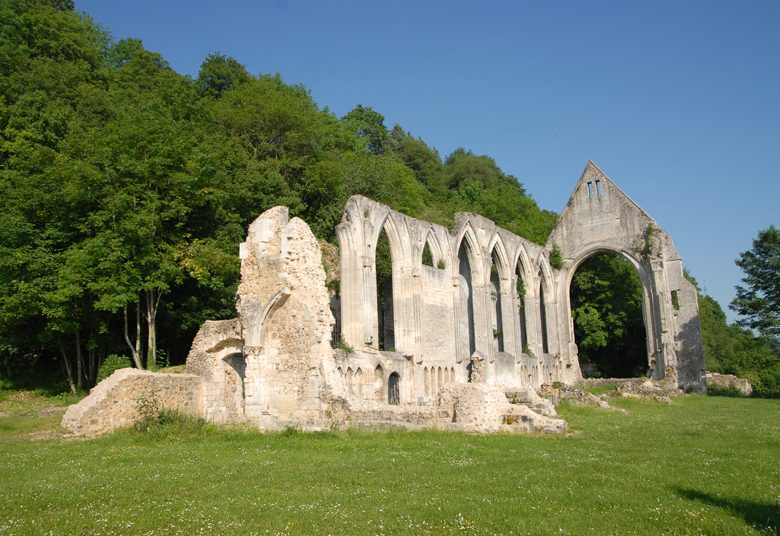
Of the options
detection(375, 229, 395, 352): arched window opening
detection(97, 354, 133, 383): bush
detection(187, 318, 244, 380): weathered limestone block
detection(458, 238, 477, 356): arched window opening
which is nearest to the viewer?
detection(187, 318, 244, 380): weathered limestone block

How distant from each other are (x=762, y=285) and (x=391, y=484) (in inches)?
949

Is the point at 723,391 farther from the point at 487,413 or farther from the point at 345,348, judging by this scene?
the point at 487,413

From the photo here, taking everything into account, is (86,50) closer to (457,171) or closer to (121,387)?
(121,387)

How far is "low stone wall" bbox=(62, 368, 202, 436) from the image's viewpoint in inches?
462

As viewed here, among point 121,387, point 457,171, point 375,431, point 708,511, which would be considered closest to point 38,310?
point 121,387

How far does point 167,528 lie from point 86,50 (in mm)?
32667

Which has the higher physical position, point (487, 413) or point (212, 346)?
point (212, 346)

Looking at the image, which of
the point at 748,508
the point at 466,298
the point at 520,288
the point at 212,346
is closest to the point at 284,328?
the point at 212,346

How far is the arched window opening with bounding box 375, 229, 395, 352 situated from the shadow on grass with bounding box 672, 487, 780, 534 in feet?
65.3

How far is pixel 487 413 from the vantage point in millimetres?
12172

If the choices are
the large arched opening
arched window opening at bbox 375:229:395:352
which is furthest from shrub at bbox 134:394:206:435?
the large arched opening

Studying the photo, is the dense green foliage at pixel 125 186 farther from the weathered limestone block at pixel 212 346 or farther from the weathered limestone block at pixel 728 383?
the weathered limestone block at pixel 728 383

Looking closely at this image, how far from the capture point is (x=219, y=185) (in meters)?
23.0

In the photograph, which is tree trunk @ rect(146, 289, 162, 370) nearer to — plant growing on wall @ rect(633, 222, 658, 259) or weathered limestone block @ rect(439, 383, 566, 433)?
weathered limestone block @ rect(439, 383, 566, 433)
